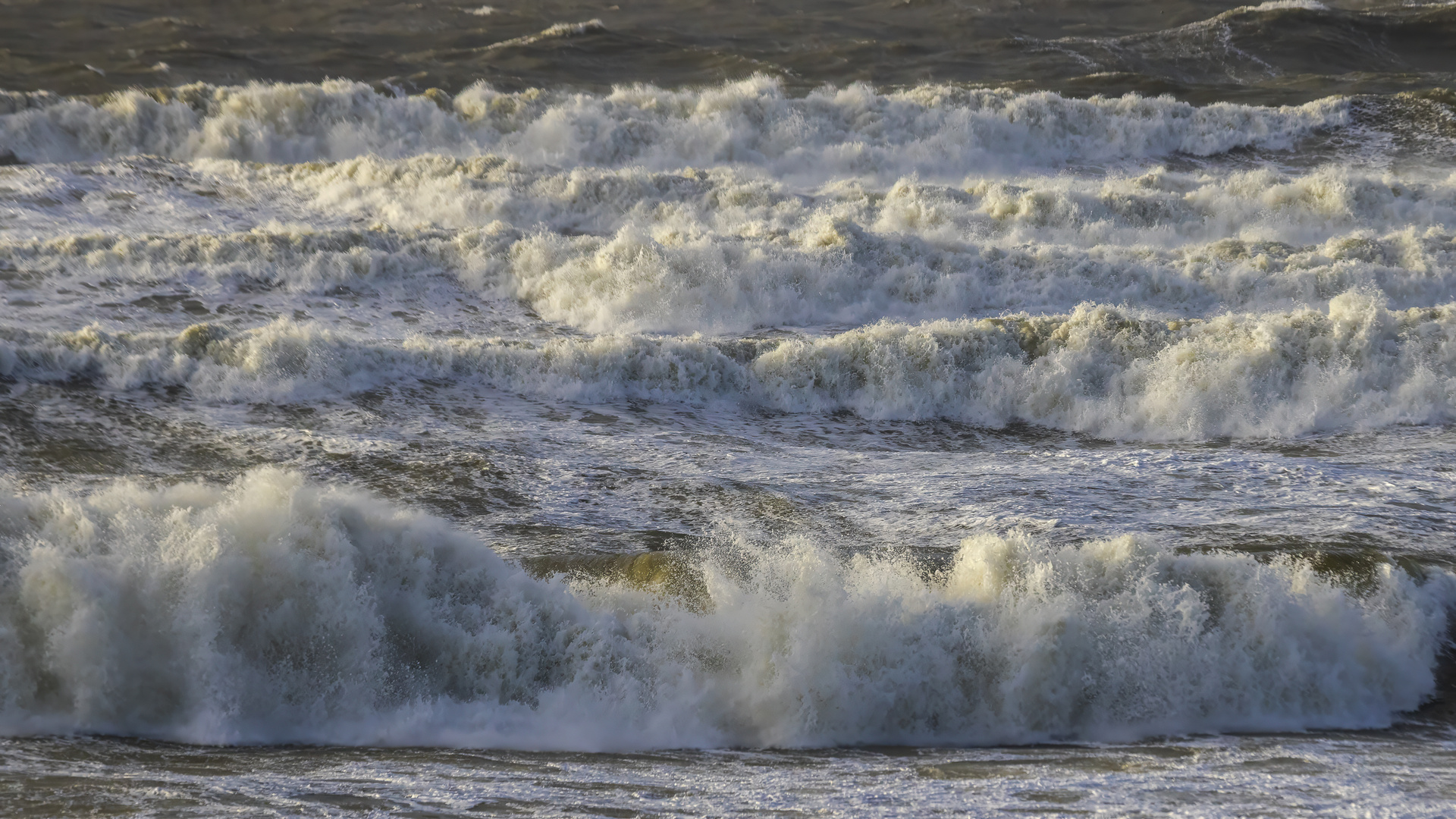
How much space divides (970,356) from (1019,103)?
14.1 meters

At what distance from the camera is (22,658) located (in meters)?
4.93

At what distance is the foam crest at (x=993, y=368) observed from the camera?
32.7 feet

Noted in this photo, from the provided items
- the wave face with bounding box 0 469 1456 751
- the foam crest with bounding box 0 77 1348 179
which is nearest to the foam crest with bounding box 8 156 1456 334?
the foam crest with bounding box 0 77 1348 179

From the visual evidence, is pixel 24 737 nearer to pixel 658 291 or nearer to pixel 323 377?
pixel 323 377

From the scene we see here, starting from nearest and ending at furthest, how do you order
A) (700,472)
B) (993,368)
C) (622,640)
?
(622,640)
(700,472)
(993,368)

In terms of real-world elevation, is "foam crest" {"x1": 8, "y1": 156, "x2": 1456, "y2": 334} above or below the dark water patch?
below

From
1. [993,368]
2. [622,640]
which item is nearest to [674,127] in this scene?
[993,368]

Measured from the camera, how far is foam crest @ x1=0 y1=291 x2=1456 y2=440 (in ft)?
32.7

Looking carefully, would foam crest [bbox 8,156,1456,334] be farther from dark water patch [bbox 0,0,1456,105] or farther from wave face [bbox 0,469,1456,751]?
dark water patch [bbox 0,0,1456,105]

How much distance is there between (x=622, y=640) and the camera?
18.6ft

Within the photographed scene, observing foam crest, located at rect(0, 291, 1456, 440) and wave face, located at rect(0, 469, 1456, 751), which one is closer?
wave face, located at rect(0, 469, 1456, 751)

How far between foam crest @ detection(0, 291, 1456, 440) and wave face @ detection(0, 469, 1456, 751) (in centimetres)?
408

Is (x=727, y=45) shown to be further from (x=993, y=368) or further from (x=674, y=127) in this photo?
(x=993, y=368)

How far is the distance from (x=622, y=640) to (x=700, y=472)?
2856mm
